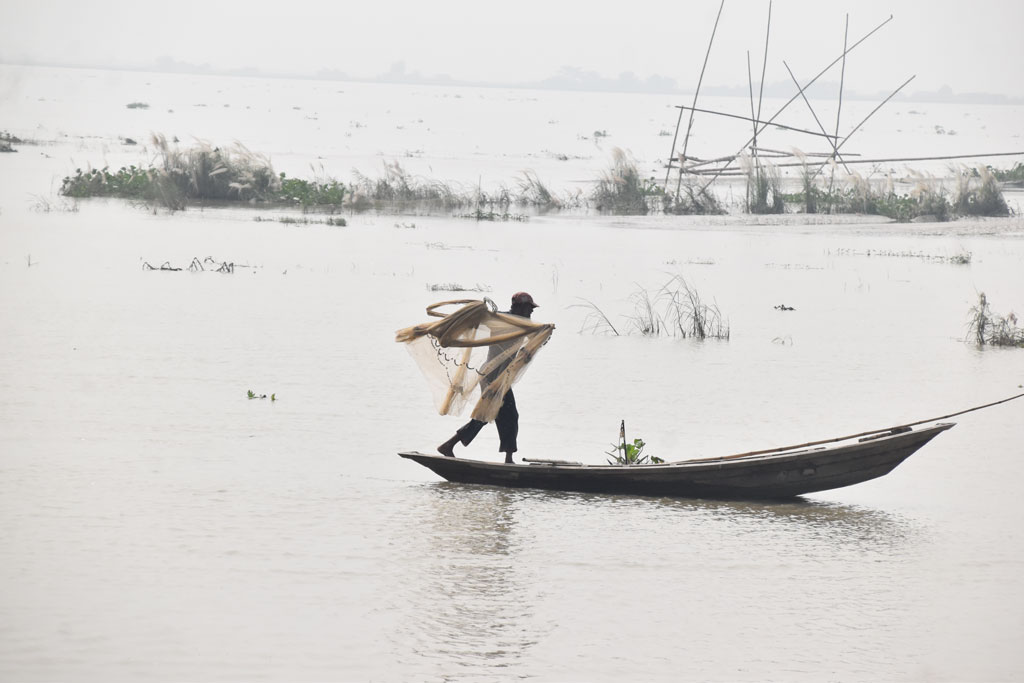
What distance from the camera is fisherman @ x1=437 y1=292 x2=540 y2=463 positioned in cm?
842

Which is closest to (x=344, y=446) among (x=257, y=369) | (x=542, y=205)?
(x=257, y=369)

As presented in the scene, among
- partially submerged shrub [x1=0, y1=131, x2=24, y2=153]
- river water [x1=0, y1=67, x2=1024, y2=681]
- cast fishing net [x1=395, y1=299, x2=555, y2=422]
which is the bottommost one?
river water [x1=0, y1=67, x2=1024, y2=681]

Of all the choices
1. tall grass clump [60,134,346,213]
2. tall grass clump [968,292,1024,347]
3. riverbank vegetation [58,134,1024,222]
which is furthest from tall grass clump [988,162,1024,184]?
tall grass clump [968,292,1024,347]

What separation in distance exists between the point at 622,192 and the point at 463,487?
69.1 ft

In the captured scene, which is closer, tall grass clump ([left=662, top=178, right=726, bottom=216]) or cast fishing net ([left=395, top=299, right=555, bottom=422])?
cast fishing net ([left=395, top=299, right=555, bottom=422])

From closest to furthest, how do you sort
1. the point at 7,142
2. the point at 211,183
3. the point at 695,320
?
the point at 695,320 < the point at 211,183 < the point at 7,142

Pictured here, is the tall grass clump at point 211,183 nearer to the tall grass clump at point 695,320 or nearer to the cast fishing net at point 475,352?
the tall grass clump at point 695,320

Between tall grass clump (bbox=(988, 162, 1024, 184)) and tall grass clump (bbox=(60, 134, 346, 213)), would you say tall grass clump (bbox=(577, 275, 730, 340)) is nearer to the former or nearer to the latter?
tall grass clump (bbox=(60, 134, 346, 213))

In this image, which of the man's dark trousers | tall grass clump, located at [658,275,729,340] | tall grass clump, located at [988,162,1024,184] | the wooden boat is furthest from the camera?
tall grass clump, located at [988,162,1024,184]

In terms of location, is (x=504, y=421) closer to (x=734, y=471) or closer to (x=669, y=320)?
(x=734, y=471)

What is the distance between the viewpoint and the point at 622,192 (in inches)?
1142

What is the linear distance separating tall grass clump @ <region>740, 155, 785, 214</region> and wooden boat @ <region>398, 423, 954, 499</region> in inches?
800

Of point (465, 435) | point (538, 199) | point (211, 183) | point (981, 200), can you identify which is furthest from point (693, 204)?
point (465, 435)

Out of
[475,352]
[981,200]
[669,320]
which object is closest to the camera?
[475,352]
